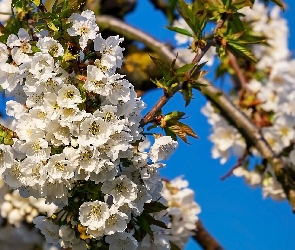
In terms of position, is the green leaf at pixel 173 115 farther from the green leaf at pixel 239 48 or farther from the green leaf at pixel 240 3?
the green leaf at pixel 240 3

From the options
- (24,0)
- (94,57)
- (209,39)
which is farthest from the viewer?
(209,39)

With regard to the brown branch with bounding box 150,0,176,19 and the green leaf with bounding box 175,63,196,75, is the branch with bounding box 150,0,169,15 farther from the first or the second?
the green leaf with bounding box 175,63,196,75

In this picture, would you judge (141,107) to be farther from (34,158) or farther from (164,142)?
(34,158)

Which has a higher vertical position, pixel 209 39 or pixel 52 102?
pixel 209 39

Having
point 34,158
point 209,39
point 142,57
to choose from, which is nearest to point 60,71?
point 34,158

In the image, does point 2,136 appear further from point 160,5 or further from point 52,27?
point 160,5

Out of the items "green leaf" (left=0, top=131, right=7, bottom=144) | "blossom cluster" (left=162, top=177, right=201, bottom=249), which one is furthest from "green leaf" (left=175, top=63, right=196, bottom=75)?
"blossom cluster" (left=162, top=177, right=201, bottom=249)

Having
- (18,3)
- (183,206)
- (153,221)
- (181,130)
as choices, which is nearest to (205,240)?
(183,206)
